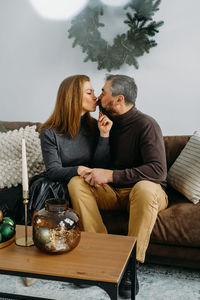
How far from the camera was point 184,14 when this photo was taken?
2682mm

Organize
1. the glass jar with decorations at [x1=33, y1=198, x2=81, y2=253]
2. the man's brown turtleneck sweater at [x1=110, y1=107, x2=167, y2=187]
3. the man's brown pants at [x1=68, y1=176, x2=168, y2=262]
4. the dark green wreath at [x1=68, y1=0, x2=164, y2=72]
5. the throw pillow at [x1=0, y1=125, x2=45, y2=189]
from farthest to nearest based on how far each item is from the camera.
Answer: the dark green wreath at [x1=68, y1=0, x2=164, y2=72]
the throw pillow at [x1=0, y1=125, x2=45, y2=189]
the man's brown turtleneck sweater at [x1=110, y1=107, x2=167, y2=187]
the man's brown pants at [x1=68, y1=176, x2=168, y2=262]
the glass jar with decorations at [x1=33, y1=198, x2=81, y2=253]

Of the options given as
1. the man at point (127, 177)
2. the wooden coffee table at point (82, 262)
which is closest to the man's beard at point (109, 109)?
the man at point (127, 177)

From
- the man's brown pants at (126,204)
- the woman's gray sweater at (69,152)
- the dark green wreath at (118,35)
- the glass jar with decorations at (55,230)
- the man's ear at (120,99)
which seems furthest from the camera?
the dark green wreath at (118,35)

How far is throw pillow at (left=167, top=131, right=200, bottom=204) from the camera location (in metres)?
2.00

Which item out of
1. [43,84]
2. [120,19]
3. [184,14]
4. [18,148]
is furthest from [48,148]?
[184,14]

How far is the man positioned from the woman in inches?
3.2

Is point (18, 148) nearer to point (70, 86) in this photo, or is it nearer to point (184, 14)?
point (70, 86)

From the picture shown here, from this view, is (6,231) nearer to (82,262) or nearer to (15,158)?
(82,262)

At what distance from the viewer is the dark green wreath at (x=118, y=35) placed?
2689mm

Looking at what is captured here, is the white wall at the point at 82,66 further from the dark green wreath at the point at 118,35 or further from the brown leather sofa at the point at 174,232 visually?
the brown leather sofa at the point at 174,232

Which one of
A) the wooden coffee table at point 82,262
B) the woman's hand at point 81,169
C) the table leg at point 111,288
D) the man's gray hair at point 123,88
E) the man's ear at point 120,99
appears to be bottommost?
the table leg at point 111,288

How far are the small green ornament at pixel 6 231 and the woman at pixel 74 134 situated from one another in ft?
2.35

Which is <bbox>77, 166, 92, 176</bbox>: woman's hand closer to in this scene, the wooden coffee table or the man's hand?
the man's hand

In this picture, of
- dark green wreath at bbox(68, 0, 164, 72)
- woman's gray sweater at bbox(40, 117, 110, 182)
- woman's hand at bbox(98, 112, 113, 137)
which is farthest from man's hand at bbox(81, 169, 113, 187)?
dark green wreath at bbox(68, 0, 164, 72)
